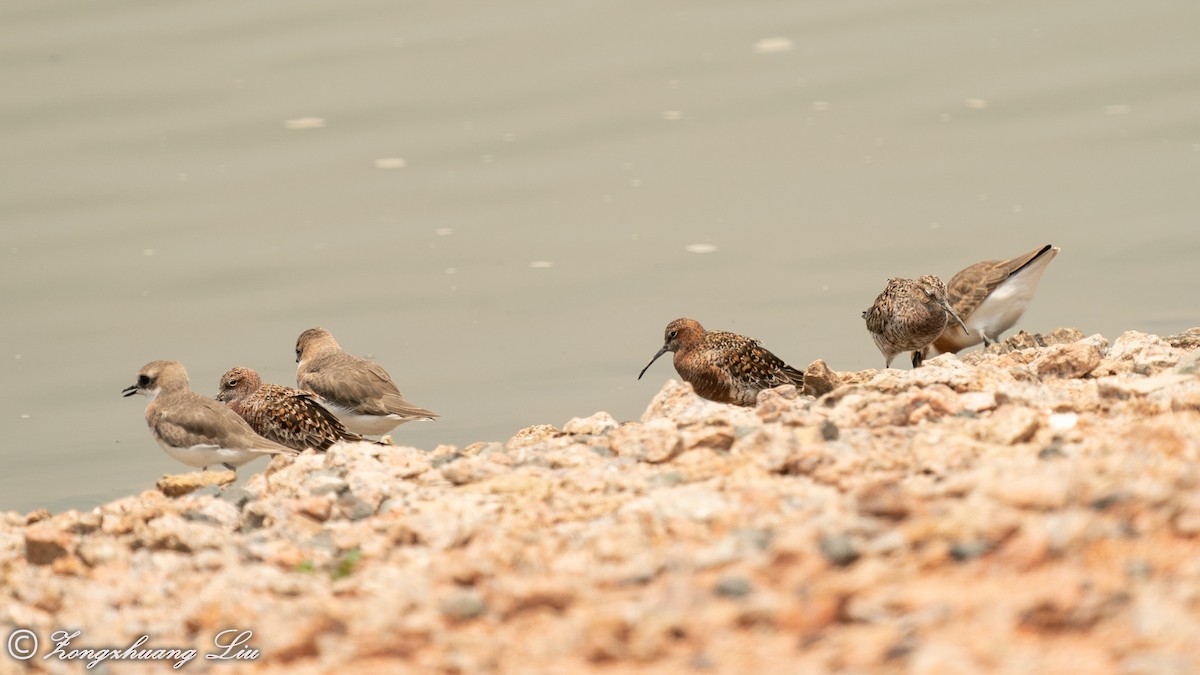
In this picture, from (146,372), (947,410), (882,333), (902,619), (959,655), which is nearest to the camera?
(959,655)

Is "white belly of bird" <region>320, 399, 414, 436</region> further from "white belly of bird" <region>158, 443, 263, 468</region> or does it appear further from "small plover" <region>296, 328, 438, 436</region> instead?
"white belly of bird" <region>158, 443, 263, 468</region>

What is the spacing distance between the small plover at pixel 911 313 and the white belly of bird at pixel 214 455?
5.00 m

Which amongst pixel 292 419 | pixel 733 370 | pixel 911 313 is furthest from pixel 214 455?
pixel 911 313

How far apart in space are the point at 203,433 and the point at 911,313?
5346 millimetres

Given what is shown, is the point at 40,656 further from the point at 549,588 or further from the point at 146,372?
the point at 146,372

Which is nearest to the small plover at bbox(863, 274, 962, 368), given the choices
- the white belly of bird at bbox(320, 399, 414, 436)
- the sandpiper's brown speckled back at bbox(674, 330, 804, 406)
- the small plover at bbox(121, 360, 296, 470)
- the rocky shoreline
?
the sandpiper's brown speckled back at bbox(674, 330, 804, 406)

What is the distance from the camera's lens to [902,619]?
3865 mm

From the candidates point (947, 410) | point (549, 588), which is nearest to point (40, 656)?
point (549, 588)

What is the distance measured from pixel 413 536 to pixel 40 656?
1358 mm

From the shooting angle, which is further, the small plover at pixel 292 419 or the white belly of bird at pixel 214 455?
the small plover at pixel 292 419

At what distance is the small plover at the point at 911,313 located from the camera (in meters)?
11.0

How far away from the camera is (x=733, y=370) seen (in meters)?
9.71

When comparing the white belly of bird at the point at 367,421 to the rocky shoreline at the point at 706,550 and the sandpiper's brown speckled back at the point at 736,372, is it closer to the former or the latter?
the sandpiper's brown speckled back at the point at 736,372

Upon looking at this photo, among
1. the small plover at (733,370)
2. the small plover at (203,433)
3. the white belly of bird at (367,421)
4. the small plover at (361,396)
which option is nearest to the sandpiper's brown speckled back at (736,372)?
the small plover at (733,370)
